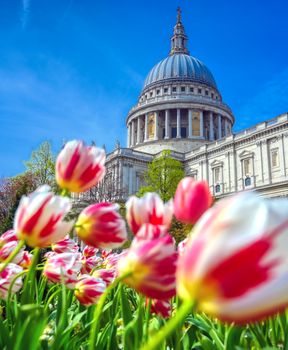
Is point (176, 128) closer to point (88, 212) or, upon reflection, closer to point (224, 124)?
point (224, 124)

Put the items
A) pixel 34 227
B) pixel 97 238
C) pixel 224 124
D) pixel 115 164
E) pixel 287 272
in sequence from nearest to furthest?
pixel 287 272
pixel 34 227
pixel 97 238
pixel 115 164
pixel 224 124

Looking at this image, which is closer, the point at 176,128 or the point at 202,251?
the point at 202,251

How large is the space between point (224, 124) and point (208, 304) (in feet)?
180

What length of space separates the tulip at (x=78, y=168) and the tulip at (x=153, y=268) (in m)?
0.44

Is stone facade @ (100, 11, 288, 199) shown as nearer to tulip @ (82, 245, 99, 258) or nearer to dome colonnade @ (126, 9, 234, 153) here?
dome colonnade @ (126, 9, 234, 153)

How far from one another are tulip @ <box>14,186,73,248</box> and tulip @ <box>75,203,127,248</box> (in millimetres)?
87

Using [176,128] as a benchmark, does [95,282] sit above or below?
below

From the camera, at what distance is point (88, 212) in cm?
108

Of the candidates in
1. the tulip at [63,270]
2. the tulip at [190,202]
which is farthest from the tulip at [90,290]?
the tulip at [190,202]

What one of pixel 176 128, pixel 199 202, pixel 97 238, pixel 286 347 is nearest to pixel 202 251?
pixel 199 202

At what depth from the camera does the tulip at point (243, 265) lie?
1.70 feet

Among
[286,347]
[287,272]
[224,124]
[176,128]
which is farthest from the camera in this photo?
[224,124]

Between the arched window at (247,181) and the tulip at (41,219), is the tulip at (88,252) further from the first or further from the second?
the arched window at (247,181)

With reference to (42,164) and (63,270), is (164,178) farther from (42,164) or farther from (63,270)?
(63,270)
